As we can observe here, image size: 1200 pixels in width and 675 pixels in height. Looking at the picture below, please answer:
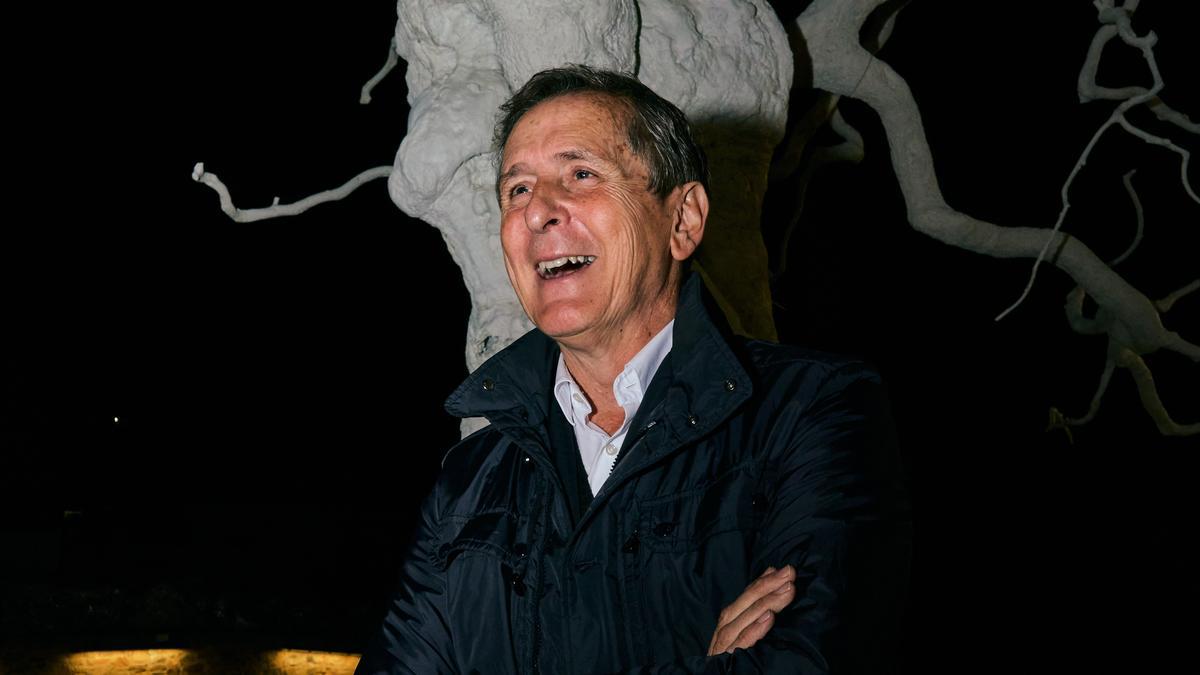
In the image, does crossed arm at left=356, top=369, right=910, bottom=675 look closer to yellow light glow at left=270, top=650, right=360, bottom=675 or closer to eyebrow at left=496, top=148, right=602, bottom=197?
eyebrow at left=496, top=148, right=602, bottom=197

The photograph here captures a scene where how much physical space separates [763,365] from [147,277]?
14.6 feet

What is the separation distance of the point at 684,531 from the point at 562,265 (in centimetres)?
40

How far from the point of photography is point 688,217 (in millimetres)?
1493

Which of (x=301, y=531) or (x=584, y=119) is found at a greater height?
(x=584, y=119)

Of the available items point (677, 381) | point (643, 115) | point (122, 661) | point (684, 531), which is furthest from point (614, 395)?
point (122, 661)

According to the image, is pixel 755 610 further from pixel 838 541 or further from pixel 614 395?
pixel 614 395

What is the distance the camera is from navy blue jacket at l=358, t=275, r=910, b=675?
1.10 m

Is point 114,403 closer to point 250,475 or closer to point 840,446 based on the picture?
point 250,475

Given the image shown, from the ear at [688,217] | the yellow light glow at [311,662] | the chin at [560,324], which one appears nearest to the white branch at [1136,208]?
the ear at [688,217]

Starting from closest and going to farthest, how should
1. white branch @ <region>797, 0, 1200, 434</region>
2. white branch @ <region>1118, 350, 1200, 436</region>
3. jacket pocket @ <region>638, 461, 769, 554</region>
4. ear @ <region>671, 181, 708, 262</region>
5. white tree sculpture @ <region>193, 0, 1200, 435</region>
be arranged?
jacket pocket @ <region>638, 461, 769, 554</region> → ear @ <region>671, 181, 708, 262</region> → white tree sculpture @ <region>193, 0, 1200, 435</region> → white branch @ <region>797, 0, 1200, 434</region> → white branch @ <region>1118, 350, 1200, 436</region>

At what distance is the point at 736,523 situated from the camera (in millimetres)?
1206

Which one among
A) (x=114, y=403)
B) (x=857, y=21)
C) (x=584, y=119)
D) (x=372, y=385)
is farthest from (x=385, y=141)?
(x=584, y=119)

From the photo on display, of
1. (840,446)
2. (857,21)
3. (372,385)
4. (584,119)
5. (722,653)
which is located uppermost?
(857,21)

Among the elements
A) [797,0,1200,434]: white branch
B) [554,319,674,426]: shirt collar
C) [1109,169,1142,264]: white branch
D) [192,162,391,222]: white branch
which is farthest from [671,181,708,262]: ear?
[1109,169,1142,264]: white branch
